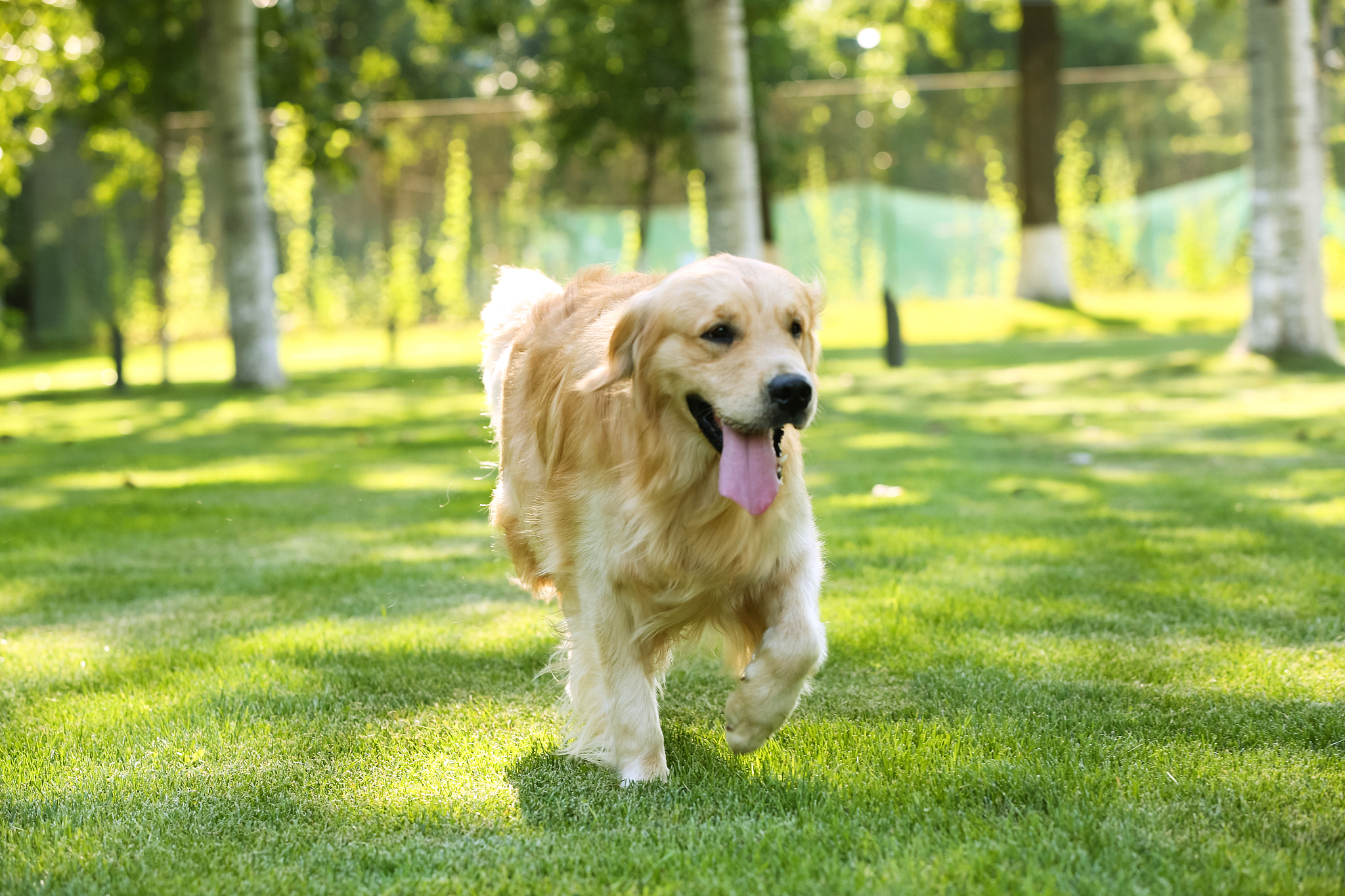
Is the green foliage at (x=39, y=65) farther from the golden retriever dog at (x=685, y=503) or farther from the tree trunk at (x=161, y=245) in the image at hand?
the golden retriever dog at (x=685, y=503)

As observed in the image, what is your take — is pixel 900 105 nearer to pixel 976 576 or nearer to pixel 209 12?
pixel 209 12

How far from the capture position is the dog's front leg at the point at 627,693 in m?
3.17

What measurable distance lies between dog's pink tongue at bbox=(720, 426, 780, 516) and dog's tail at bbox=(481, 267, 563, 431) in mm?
1499

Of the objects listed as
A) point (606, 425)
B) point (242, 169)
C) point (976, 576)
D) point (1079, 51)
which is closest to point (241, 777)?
point (606, 425)

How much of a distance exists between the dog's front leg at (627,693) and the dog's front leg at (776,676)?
20 cm

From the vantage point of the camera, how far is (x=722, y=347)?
3.02 metres

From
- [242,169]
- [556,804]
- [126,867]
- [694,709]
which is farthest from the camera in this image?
[242,169]

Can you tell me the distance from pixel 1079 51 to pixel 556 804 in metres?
38.7

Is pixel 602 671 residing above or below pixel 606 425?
below

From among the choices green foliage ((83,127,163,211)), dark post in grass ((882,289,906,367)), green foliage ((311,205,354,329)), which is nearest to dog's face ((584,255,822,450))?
dark post in grass ((882,289,906,367))

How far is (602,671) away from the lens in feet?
10.9

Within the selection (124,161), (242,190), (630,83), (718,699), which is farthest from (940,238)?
(718,699)

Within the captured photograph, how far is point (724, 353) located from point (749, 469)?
0.28 metres

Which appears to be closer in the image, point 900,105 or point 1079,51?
point 900,105
